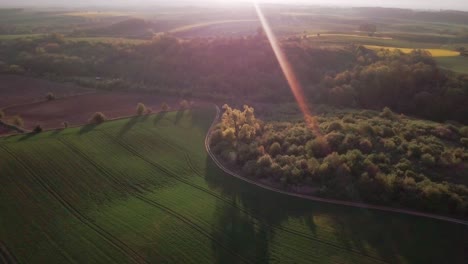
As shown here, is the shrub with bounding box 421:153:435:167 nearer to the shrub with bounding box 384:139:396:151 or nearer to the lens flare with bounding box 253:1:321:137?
the shrub with bounding box 384:139:396:151

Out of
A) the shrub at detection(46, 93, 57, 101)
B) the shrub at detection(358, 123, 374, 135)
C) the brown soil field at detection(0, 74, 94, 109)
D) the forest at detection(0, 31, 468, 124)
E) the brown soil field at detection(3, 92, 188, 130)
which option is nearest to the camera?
the shrub at detection(358, 123, 374, 135)

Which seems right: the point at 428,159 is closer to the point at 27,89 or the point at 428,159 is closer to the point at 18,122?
the point at 18,122

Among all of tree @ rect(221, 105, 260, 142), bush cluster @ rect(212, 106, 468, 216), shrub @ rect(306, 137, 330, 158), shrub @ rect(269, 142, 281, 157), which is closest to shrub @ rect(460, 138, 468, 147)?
bush cluster @ rect(212, 106, 468, 216)

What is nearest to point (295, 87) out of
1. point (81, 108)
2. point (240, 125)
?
point (240, 125)

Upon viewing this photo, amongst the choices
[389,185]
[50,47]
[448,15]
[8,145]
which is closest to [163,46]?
[50,47]

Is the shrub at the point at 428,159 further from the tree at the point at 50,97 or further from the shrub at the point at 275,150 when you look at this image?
the tree at the point at 50,97
